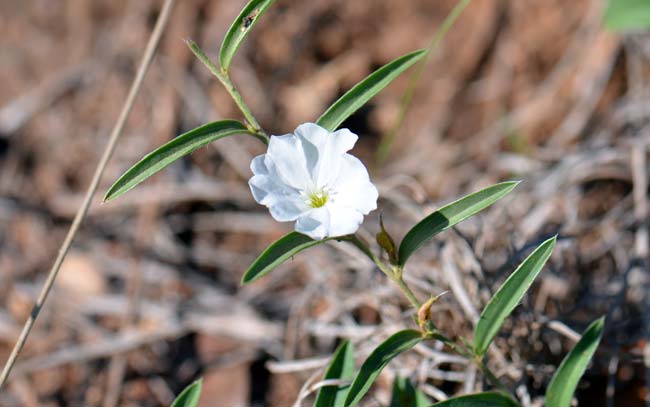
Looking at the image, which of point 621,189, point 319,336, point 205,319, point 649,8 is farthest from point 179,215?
point 649,8

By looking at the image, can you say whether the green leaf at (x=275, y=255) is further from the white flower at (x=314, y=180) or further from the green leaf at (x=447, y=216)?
the green leaf at (x=447, y=216)

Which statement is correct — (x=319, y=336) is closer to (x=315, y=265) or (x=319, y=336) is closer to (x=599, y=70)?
(x=315, y=265)

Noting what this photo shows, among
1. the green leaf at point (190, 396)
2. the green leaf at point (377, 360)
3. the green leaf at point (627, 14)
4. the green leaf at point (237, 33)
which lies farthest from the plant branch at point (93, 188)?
the green leaf at point (627, 14)

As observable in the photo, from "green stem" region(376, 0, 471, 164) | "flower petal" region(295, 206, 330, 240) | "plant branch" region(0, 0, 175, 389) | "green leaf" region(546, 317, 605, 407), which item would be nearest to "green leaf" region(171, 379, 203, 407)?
"plant branch" region(0, 0, 175, 389)

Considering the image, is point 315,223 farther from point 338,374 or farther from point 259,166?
point 338,374

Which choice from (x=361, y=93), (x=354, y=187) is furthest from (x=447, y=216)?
(x=361, y=93)

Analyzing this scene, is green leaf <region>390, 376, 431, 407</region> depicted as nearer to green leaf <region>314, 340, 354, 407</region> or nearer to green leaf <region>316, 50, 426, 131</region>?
green leaf <region>314, 340, 354, 407</region>
